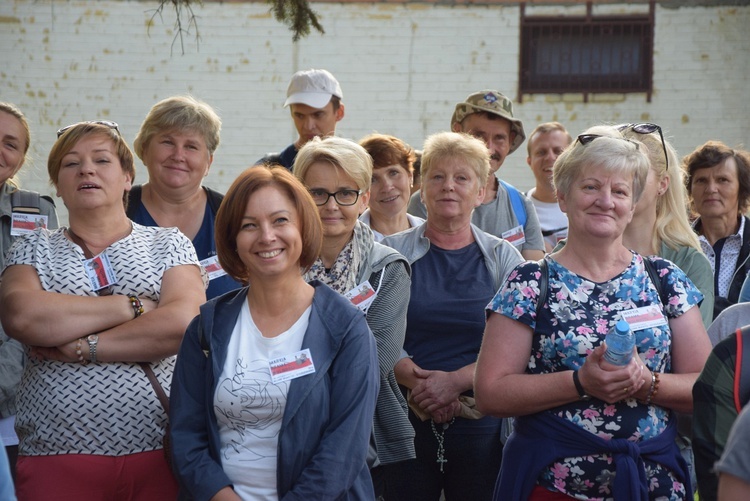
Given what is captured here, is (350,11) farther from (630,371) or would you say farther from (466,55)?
(630,371)

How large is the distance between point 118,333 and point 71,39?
332 inches

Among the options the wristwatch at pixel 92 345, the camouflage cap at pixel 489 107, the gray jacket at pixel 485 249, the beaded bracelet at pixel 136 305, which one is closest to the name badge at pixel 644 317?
the gray jacket at pixel 485 249

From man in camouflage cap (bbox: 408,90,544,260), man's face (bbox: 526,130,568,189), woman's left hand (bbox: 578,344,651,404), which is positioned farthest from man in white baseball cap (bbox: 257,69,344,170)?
woman's left hand (bbox: 578,344,651,404)

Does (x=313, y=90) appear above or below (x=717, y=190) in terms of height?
above

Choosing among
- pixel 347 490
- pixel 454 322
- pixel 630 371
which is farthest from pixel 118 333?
pixel 630 371

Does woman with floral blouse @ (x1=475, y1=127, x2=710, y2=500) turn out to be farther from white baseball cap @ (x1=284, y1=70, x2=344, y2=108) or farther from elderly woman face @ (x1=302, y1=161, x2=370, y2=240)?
white baseball cap @ (x1=284, y1=70, x2=344, y2=108)

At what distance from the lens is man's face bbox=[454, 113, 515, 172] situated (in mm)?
5434

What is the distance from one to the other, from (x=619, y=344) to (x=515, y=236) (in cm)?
216

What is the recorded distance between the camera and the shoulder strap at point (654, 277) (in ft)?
9.51

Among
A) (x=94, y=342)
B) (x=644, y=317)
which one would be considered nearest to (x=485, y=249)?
(x=644, y=317)

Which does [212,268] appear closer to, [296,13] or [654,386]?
[296,13]

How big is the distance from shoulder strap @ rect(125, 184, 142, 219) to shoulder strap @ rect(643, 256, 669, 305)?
233 cm

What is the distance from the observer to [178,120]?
4.19m

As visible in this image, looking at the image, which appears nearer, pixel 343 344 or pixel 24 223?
pixel 343 344
